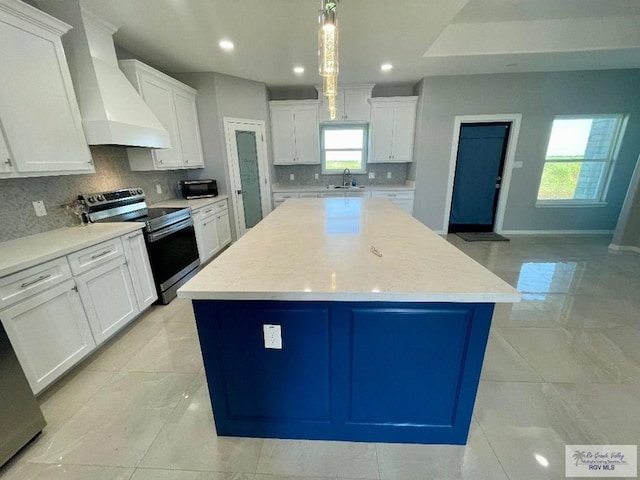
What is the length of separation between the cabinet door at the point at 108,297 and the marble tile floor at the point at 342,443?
0.21 metres

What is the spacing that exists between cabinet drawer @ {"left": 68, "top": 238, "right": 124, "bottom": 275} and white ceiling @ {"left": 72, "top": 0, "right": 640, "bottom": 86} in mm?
2005

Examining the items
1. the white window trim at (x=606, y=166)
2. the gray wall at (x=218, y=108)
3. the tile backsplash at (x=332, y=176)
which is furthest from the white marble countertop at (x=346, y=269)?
the white window trim at (x=606, y=166)

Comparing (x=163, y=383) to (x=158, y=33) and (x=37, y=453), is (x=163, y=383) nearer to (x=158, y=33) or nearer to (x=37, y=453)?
(x=37, y=453)

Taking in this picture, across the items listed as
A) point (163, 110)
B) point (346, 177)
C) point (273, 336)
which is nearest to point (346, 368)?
point (273, 336)

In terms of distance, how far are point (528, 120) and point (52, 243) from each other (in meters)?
6.34

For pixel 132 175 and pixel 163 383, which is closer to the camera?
pixel 163 383

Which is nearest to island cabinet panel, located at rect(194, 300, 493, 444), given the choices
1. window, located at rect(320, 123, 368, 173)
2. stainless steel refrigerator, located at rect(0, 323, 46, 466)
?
stainless steel refrigerator, located at rect(0, 323, 46, 466)

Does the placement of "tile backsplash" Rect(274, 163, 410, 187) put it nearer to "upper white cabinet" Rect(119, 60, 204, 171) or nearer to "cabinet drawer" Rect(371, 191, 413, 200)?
"cabinet drawer" Rect(371, 191, 413, 200)

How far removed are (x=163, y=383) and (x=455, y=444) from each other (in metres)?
1.84

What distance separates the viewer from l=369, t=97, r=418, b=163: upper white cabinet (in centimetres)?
463

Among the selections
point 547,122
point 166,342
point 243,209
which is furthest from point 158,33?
point 547,122

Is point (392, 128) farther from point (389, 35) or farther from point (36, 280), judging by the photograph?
point (36, 280)

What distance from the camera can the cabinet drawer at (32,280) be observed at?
54.9 inches

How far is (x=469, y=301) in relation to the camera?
1.01 metres
